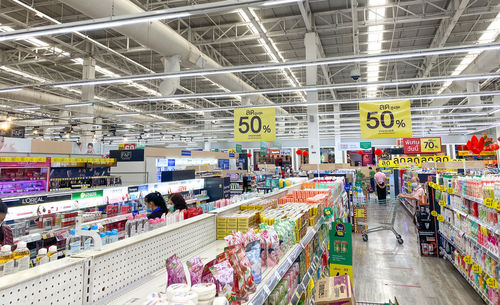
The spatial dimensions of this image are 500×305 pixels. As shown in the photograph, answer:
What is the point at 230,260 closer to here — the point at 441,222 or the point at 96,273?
the point at 96,273

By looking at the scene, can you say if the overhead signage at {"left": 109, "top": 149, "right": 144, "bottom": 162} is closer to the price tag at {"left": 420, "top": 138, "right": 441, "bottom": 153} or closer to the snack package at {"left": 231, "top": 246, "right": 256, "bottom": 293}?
the snack package at {"left": 231, "top": 246, "right": 256, "bottom": 293}

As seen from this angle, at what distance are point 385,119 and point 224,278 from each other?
7998 mm

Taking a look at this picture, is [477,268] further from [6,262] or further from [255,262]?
[6,262]

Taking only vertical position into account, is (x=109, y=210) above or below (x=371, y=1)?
below

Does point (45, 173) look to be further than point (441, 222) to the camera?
Yes

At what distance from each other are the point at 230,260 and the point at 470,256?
14.8 ft

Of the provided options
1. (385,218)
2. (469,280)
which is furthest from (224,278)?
(385,218)

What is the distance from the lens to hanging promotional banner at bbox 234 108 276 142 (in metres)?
9.06

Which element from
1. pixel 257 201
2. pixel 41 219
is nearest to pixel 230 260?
pixel 257 201

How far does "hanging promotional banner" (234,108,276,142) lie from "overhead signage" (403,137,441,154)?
768 centimetres

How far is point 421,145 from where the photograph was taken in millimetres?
13367

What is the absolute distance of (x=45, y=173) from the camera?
721 centimetres

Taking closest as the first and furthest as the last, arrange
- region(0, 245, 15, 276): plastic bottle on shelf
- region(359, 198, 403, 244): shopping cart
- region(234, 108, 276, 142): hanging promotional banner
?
region(0, 245, 15, 276): plastic bottle on shelf
region(359, 198, 403, 244): shopping cart
region(234, 108, 276, 142): hanging promotional banner

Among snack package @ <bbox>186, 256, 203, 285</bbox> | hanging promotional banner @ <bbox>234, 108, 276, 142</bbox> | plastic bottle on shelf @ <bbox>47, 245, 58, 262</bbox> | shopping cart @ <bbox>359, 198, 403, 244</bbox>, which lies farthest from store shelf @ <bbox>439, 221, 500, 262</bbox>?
hanging promotional banner @ <bbox>234, 108, 276, 142</bbox>
